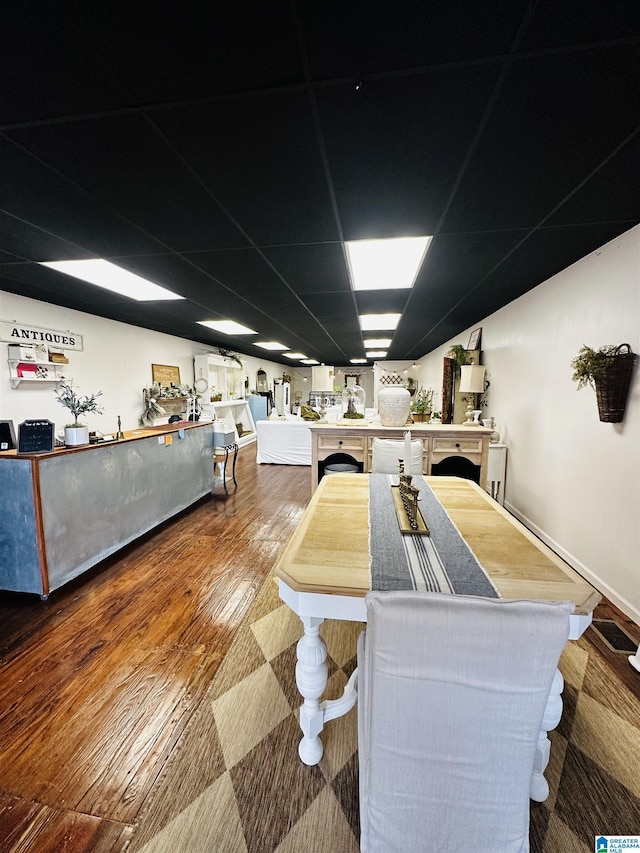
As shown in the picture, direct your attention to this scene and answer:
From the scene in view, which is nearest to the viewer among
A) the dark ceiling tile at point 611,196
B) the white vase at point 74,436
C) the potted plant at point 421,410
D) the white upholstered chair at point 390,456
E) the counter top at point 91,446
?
the dark ceiling tile at point 611,196

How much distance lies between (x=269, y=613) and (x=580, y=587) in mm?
1803

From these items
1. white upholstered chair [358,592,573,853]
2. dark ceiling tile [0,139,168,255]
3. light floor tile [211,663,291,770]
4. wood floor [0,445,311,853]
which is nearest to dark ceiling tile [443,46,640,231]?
white upholstered chair [358,592,573,853]

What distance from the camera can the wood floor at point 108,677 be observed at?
1183 mm

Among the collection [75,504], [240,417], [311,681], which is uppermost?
[240,417]

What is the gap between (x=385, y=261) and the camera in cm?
273

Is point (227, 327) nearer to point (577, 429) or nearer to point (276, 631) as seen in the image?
point (276, 631)

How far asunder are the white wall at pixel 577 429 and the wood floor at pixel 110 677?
0.48 meters

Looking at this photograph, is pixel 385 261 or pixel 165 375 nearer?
pixel 385 261

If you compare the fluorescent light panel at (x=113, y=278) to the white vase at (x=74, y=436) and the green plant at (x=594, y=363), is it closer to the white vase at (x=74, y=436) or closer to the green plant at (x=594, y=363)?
the white vase at (x=74, y=436)

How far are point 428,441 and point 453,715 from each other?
276 cm

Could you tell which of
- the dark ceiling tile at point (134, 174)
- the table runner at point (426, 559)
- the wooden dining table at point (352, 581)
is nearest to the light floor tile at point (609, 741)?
the wooden dining table at point (352, 581)

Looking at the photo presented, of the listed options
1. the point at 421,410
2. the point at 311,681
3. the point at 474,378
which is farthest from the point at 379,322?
the point at 311,681

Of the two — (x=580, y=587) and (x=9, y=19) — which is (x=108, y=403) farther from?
(x=580, y=587)

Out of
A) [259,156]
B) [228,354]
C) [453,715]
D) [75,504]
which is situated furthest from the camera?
[228,354]
